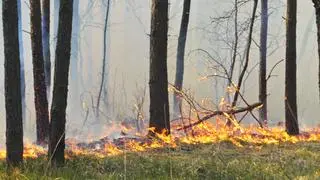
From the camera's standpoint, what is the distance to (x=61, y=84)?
751 centimetres

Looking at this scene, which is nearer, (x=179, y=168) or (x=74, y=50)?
(x=179, y=168)

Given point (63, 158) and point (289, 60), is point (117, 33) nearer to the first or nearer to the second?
point (289, 60)

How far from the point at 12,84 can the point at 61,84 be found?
0.63 metres

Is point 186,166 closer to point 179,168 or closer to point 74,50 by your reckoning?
point 179,168

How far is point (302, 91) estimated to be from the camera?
43188 mm

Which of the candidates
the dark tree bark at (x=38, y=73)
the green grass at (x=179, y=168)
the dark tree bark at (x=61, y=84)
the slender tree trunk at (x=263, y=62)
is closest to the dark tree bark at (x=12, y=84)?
the green grass at (x=179, y=168)

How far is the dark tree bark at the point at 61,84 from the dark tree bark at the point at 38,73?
18.9ft

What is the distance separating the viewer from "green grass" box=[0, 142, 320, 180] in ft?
21.4

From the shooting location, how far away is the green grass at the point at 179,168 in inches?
256

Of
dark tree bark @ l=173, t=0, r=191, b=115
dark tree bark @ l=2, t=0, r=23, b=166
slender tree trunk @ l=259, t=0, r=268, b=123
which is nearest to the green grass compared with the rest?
dark tree bark @ l=2, t=0, r=23, b=166

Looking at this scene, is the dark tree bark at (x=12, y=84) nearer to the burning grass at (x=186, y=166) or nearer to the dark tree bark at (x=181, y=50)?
the burning grass at (x=186, y=166)

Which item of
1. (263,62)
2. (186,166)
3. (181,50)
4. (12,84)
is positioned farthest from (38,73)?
(181,50)

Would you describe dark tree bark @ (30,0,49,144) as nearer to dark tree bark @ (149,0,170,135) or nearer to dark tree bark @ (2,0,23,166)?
dark tree bark @ (149,0,170,135)

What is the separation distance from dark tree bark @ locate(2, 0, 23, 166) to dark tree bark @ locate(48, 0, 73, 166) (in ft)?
1.47
